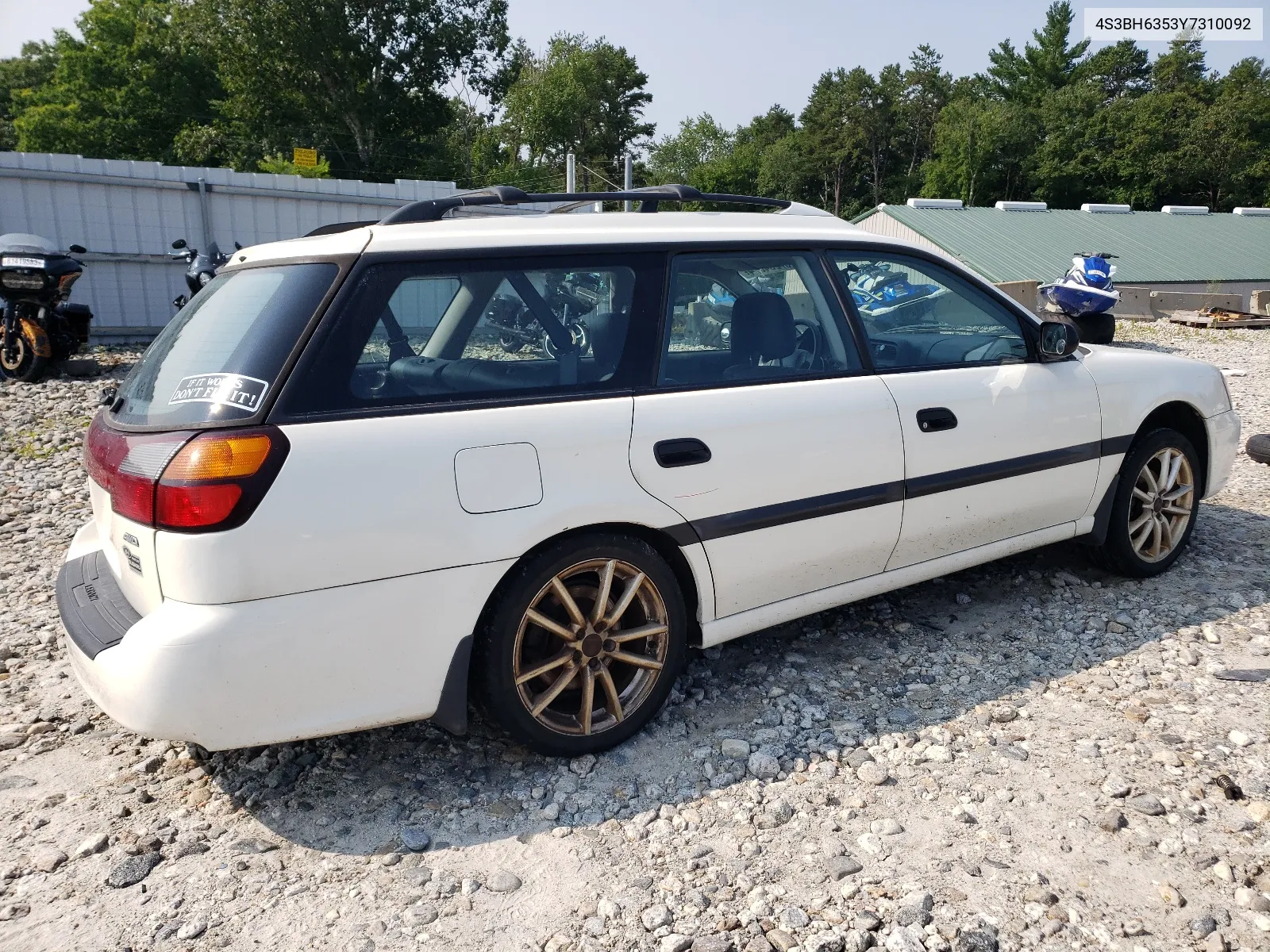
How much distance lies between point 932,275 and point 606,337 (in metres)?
1.62

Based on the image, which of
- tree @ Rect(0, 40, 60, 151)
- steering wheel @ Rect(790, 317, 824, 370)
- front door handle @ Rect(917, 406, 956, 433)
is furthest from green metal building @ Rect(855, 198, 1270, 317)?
tree @ Rect(0, 40, 60, 151)

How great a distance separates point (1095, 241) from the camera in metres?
31.3

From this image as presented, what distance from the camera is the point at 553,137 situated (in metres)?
66.5

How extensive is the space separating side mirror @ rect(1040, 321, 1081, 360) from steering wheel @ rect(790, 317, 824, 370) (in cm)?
114

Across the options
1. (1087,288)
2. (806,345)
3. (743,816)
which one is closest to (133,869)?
(743,816)

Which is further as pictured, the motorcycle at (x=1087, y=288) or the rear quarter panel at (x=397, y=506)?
the motorcycle at (x=1087, y=288)

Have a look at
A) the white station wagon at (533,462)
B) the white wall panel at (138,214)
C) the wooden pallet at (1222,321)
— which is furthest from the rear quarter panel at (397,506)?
the wooden pallet at (1222,321)

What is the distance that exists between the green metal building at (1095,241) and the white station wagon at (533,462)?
77.1 feet

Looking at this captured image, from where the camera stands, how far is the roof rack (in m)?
2.98

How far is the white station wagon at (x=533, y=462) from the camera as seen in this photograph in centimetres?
240

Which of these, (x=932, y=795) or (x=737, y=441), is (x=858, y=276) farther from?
(x=932, y=795)

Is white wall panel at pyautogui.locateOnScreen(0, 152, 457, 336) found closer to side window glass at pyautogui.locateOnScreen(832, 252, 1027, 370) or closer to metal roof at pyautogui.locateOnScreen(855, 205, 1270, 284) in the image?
side window glass at pyautogui.locateOnScreen(832, 252, 1027, 370)

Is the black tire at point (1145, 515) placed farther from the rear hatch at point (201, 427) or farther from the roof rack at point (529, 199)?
the rear hatch at point (201, 427)

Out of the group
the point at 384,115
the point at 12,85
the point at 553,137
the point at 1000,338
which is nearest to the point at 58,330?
the point at 1000,338
